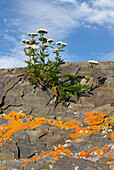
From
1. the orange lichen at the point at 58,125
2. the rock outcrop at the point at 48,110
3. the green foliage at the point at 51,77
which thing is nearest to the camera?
the rock outcrop at the point at 48,110

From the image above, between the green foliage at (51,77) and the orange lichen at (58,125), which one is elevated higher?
the green foliage at (51,77)

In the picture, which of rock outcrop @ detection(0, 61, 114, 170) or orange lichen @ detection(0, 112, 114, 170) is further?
orange lichen @ detection(0, 112, 114, 170)

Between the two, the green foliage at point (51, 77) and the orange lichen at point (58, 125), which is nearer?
the orange lichen at point (58, 125)

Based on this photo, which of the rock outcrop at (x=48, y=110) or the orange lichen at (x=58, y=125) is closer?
the rock outcrop at (x=48, y=110)

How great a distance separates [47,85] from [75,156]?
5233 millimetres

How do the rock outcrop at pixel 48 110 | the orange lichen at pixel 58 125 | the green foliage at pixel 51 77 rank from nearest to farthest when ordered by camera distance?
the rock outcrop at pixel 48 110, the orange lichen at pixel 58 125, the green foliage at pixel 51 77

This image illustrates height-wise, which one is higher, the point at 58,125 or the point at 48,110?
the point at 48,110

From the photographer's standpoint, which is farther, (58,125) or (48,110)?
(48,110)

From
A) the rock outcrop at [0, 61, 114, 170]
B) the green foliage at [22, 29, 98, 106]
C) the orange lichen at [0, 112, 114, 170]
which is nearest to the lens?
the rock outcrop at [0, 61, 114, 170]

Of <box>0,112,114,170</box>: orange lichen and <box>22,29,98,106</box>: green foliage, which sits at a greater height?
<box>22,29,98,106</box>: green foliage

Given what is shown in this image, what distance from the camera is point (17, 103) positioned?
9.00 meters

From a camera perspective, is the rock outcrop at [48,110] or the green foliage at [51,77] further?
the green foliage at [51,77]

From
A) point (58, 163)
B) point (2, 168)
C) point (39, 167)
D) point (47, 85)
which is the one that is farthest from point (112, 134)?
point (47, 85)

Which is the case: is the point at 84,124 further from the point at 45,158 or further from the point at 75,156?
the point at 45,158
